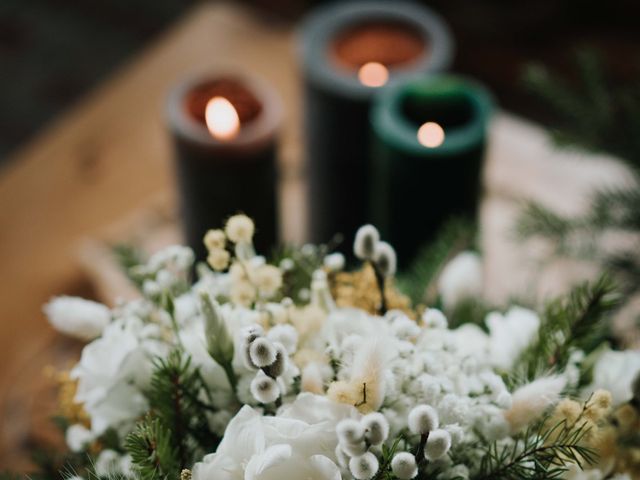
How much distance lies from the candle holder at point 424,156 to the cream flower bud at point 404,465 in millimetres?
399

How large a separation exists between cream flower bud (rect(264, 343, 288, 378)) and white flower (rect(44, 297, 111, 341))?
0.52 ft

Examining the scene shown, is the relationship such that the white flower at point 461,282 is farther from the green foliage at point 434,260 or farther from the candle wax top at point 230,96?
the candle wax top at point 230,96

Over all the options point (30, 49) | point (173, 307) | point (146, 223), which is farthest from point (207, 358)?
point (30, 49)

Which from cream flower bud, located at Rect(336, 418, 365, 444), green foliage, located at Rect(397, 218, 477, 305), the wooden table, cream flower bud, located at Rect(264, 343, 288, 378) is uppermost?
cream flower bud, located at Rect(264, 343, 288, 378)

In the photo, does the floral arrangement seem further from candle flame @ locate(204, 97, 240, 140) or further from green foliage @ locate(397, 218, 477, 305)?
candle flame @ locate(204, 97, 240, 140)

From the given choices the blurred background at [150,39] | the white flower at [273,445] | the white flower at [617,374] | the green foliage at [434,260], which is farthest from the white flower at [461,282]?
the blurred background at [150,39]

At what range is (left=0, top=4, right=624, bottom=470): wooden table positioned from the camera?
3.46 ft

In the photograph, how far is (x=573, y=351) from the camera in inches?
21.9

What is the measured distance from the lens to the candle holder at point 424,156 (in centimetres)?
77

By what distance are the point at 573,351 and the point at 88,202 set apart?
0.82 m

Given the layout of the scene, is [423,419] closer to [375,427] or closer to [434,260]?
[375,427]

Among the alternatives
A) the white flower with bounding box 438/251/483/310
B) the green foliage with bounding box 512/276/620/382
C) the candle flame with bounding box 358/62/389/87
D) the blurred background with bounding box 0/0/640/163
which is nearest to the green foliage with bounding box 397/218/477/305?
the white flower with bounding box 438/251/483/310

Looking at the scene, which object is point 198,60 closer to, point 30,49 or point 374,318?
point 374,318

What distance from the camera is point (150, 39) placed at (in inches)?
92.7
